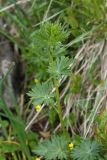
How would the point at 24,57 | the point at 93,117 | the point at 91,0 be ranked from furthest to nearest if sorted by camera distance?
the point at 24,57 → the point at 91,0 → the point at 93,117

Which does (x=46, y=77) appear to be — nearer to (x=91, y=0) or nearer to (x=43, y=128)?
(x=43, y=128)

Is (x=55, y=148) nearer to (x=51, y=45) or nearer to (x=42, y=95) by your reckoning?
(x=42, y=95)

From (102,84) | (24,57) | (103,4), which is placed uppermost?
(103,4)

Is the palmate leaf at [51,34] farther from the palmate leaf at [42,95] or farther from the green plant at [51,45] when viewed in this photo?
the palmate leaf at [42,95]

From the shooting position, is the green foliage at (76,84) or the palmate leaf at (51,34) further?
the green foliage at (76,84)

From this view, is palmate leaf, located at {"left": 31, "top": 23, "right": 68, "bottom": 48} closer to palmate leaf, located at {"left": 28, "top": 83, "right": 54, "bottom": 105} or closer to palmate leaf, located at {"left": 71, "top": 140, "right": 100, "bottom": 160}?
palmate leaf, located at {"left": 28, "top": 83, "right": 54, "bottom": 105}

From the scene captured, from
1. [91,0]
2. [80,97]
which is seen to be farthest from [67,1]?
[80,97]

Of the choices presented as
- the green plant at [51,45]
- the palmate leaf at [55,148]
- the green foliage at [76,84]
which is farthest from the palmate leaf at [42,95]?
the green foliage at [76,84]
